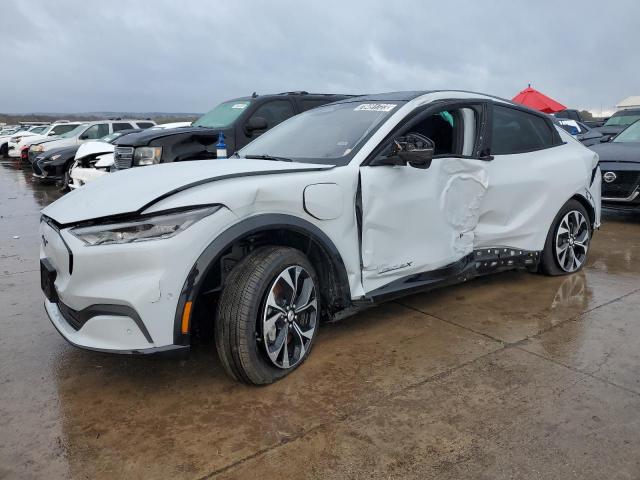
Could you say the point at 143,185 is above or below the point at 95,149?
below

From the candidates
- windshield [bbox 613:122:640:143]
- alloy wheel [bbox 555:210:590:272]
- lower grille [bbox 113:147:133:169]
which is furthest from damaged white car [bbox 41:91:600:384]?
windshield [bbox 613:122:640:143]

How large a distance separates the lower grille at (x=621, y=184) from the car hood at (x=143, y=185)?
217 inches

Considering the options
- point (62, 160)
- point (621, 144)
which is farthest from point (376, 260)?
point (62, 160)

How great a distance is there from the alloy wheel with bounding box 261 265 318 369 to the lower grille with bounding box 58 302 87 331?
35.8 inches

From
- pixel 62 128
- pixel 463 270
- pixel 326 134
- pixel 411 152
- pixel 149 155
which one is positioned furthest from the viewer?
pixel 62 128

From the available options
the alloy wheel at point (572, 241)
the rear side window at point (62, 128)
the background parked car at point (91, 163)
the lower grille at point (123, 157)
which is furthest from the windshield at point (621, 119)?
the rear side window at point (62, 128)

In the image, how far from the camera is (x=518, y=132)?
453 centimetres

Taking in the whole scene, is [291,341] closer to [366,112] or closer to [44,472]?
[44,472]

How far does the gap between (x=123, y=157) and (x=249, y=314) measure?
5.15 metres

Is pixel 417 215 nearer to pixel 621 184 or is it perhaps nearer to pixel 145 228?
pixel 145 228

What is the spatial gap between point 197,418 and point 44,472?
0.68 metres

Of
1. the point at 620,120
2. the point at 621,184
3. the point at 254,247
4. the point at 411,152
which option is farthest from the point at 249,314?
the point at 620,120

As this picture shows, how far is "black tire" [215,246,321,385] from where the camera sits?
275 cm

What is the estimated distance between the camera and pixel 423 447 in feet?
8.01
